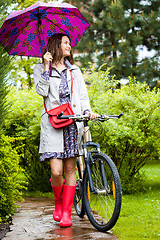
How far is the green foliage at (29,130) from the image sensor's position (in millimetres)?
6043

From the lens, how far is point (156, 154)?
19.5 feet

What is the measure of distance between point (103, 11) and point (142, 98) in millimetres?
8789

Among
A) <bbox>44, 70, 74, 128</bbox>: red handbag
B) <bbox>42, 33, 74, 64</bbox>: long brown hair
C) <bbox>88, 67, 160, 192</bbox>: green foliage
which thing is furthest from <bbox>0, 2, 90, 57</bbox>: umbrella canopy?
<bbox>88, 67, 160, 192</bbox>: green foliage

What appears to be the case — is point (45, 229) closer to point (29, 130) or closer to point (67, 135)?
point (67, 135)

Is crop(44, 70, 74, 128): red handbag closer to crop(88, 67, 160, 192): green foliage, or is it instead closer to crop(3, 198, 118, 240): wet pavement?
crop(3, 198, 118, 240): wet pavement

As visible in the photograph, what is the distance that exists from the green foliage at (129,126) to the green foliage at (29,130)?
0.98m

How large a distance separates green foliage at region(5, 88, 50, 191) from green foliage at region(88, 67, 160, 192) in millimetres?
983

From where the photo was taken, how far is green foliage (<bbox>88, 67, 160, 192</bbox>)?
5.62m

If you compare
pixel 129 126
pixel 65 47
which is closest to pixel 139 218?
pixel 129 126

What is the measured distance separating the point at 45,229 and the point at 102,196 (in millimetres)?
661

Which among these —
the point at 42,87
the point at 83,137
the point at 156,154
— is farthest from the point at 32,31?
the point at 156,154

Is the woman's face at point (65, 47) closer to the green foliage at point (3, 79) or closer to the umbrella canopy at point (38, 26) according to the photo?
the umbrella canopy at point (38, 26)

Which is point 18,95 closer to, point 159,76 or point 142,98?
point 142,98

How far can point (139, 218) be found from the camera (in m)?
4.06
